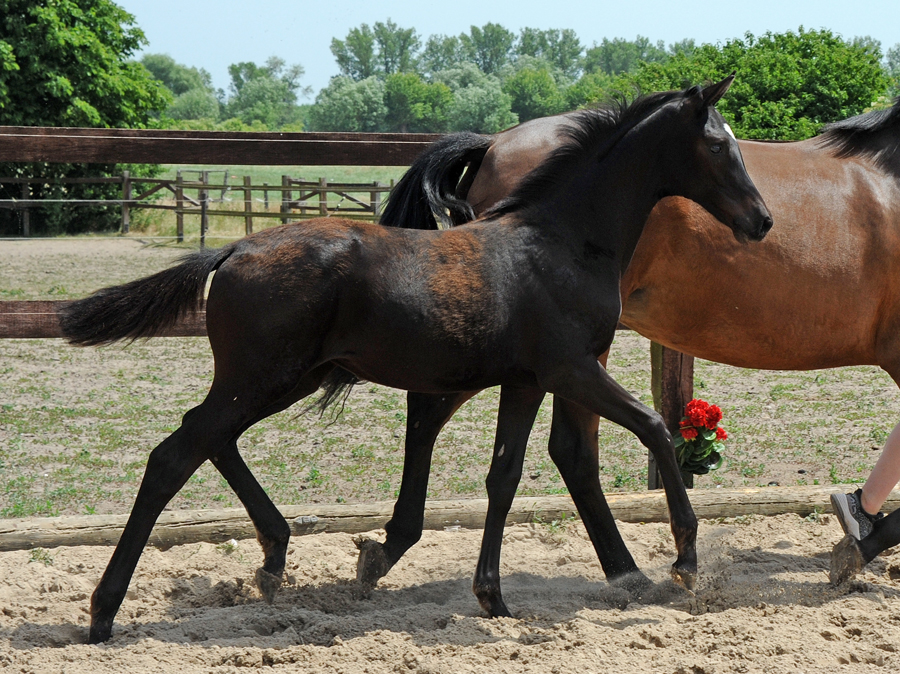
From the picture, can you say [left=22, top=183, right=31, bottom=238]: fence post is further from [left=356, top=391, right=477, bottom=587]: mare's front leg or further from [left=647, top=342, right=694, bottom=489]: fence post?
[left=356, top=391, right=477, bottom=587]: mare's front leg

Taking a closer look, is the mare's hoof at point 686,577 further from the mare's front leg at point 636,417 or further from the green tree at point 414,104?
the green tree at point 414,104

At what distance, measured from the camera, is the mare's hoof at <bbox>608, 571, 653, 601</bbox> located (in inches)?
137

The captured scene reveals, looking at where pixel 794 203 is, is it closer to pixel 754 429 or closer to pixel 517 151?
pixel 517 151

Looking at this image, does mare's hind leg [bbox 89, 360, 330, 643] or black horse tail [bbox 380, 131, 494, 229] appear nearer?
mare's hind leg [bbox 89, 360, 330, 643]

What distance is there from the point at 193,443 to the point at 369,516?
55.5 inches

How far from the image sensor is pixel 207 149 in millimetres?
4910

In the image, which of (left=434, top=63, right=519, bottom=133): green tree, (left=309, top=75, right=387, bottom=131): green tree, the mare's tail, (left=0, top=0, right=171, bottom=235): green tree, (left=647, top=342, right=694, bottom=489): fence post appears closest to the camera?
the mare's tail

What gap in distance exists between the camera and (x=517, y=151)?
3.87 m

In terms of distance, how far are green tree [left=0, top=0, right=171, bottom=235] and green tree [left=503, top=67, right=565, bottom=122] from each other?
6700 centimetres

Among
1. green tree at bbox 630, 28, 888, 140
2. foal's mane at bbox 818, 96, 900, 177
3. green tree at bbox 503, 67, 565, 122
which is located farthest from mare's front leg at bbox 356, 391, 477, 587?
green tree at bbox 503, 67, 565, 122

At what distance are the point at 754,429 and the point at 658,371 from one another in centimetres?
167

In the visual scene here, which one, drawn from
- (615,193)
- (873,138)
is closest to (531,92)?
(873,138)

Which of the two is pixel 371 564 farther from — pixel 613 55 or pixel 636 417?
pixel 613 55

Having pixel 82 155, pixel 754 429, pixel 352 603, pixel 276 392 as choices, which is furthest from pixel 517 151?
pixel 754 429
